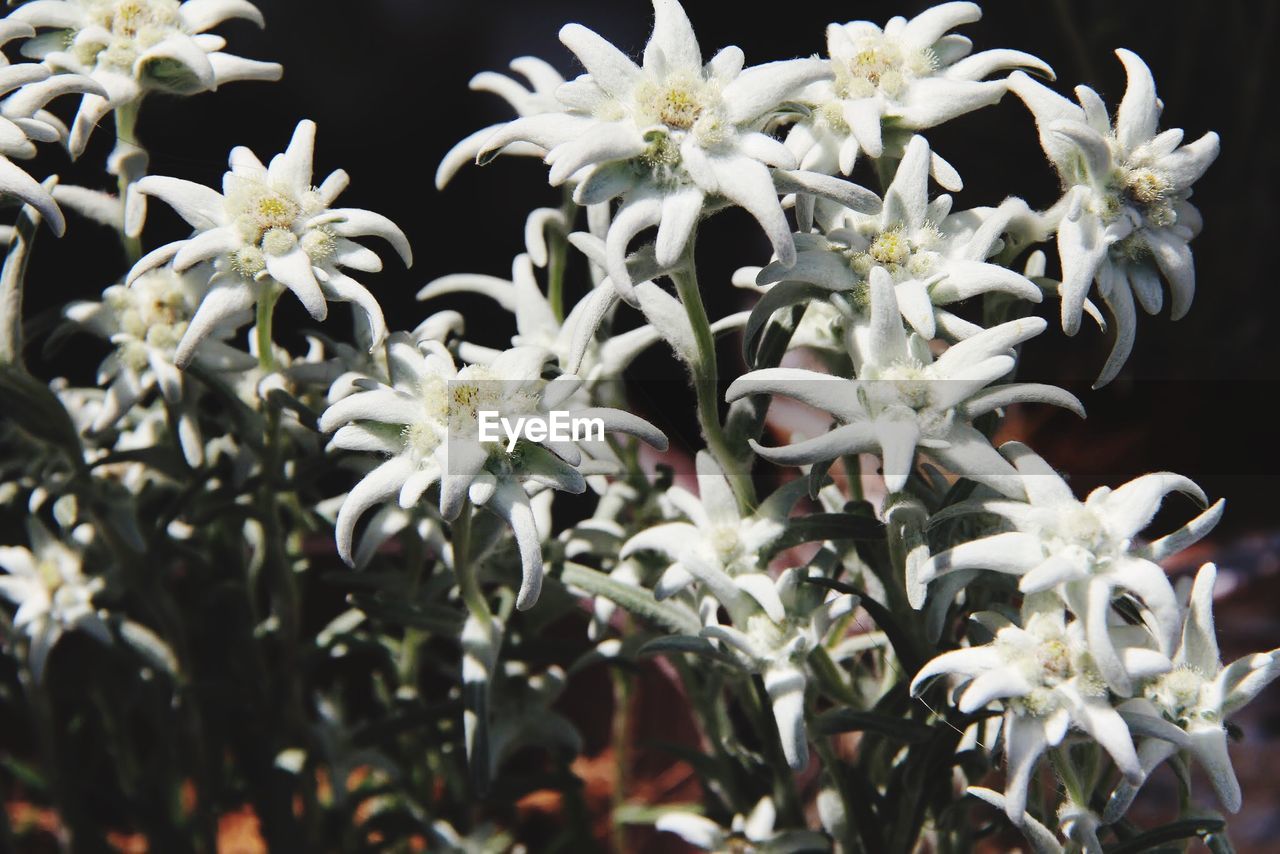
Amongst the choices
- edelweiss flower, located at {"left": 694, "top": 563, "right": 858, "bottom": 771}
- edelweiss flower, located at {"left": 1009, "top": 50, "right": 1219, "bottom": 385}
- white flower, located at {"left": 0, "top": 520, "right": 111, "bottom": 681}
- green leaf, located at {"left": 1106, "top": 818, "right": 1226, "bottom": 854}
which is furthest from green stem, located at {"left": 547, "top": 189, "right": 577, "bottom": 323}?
green leaf, located at {"left": 1106, "top": 818, "right": 1226, "bottom": 854}

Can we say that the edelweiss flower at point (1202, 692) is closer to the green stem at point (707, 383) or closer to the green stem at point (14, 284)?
the green stem at point (707, 383)

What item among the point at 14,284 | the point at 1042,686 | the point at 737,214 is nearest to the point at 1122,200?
the point at 1042,686

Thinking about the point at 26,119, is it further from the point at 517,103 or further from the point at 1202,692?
the point at 1202,692

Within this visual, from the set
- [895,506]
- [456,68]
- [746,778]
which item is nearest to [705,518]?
[895,506]

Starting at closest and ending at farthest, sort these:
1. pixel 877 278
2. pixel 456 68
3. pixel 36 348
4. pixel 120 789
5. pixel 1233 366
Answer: pixel 877 278, pixel 120 789, pixel 36 348, pixel 456 68, pixel 1233 366

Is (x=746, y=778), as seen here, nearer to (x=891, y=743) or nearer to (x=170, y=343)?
(x=891, y=743)

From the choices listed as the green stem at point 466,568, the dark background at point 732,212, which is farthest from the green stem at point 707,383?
the dark background at point 732,212
